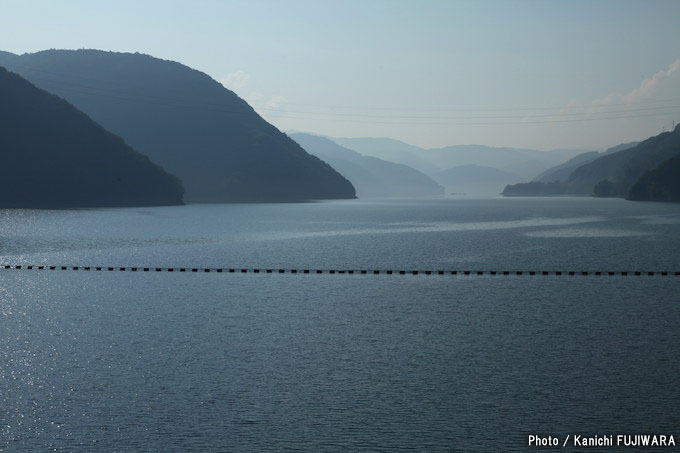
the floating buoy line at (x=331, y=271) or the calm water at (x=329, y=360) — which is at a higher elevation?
the calm water at (x=329, y=360)

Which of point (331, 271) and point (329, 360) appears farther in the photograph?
point (331, 271)

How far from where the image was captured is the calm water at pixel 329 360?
27375mm

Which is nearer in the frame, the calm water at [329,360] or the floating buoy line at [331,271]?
the calm water at [329,360]

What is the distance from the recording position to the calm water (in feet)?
89.8

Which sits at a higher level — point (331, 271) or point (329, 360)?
point (329, 360)

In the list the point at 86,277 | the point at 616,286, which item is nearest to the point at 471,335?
the point at 616,286

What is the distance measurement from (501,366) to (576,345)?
7967 millimetres

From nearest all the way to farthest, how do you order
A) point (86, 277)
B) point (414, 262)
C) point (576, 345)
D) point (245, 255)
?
point (576, 345)
point (86, 277)
point (414, 262)
point (245, 255)

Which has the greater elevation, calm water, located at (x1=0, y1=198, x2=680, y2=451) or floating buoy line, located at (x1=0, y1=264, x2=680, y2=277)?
calm water, located at (x1=0, y1=198, x2=680, y2=451)

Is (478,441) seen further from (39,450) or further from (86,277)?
(86,277)

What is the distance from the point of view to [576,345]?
4341 centimetres

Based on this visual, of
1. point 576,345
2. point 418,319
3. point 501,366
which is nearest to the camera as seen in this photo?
point 501,366

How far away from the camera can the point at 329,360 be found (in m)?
39.0

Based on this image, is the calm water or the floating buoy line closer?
the calm water
